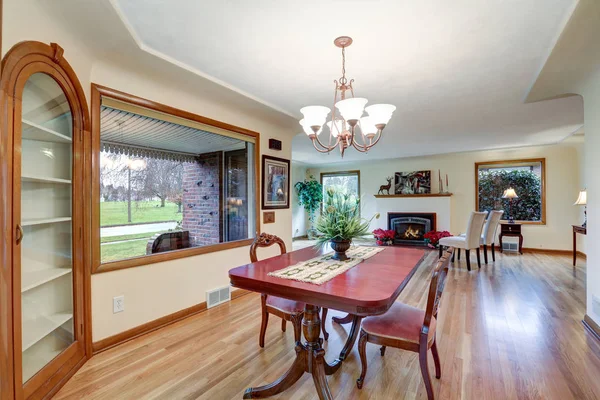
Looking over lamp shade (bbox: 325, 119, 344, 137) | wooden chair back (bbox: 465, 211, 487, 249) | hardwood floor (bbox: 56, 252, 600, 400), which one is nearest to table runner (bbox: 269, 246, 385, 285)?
hardwood floor (bbox: 56, 252, 600, 400)

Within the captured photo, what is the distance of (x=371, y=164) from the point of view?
25.8 ft

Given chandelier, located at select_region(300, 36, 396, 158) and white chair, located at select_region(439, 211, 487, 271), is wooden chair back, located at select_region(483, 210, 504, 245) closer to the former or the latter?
white chair, located at select_region(439, 211, 487, 271)

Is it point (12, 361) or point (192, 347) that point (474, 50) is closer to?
point (192, 347)

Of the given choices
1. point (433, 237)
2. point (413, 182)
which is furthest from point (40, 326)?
point (413, 182)

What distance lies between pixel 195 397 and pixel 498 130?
210 inches

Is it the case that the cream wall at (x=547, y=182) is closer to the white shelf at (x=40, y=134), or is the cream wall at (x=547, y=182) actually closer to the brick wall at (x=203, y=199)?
the brick wall at (x=203, y=199)

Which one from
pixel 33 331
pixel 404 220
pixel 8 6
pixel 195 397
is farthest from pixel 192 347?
pixel 404 220

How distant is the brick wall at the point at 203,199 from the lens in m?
3.03

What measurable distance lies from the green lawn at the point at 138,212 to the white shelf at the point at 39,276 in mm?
471

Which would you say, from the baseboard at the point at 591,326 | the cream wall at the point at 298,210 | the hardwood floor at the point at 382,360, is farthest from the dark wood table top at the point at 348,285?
the cream wall at the point at 298,210

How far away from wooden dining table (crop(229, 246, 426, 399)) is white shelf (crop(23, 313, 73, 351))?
3.84ft

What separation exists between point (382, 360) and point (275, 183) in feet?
8.44

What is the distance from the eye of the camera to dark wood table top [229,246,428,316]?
1.21 meters

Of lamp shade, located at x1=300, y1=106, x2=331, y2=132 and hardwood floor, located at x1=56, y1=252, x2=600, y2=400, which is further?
lamp shade, located at x1=300, y1=106, x2=331, y2=132
